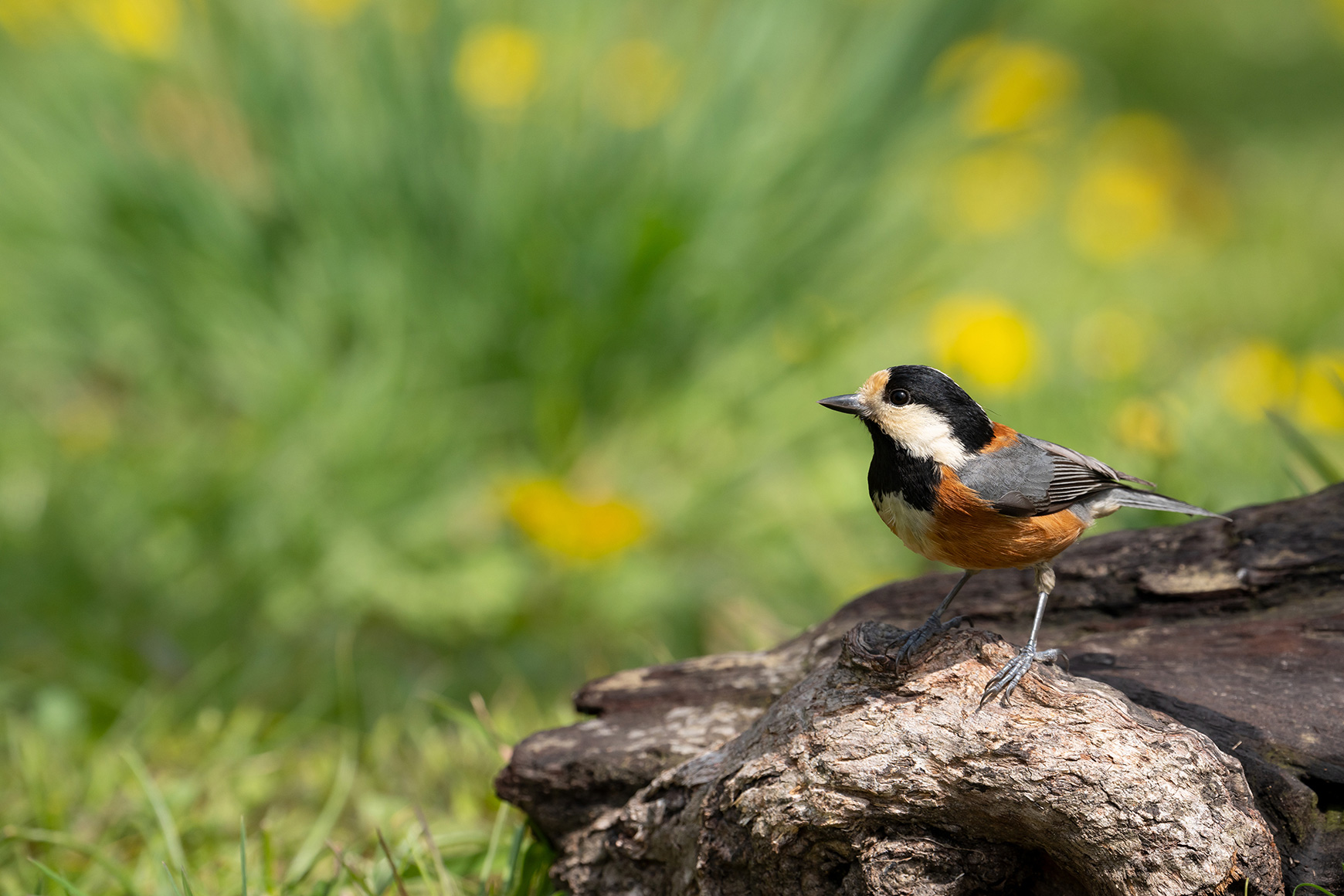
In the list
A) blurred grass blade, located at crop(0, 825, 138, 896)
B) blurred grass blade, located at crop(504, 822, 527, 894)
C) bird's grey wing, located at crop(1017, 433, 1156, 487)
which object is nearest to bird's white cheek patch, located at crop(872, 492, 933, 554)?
bird's grey wing, located at crop(1017, 433, 1156, 487)

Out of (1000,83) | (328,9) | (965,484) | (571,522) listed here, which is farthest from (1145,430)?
(328,9)

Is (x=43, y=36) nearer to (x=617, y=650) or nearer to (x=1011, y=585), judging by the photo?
(x=617, y=650)

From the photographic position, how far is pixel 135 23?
4.88 metres

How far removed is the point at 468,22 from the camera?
4961 mm

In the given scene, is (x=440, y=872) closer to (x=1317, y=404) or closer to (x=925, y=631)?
(x=925, y=631)

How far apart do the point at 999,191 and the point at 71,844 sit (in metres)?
6.18

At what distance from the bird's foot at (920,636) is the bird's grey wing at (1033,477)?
29 cm

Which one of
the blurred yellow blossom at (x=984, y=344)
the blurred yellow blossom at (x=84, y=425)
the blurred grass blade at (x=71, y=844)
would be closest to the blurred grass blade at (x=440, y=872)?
the blurred grass blade at (x=71, y=844)

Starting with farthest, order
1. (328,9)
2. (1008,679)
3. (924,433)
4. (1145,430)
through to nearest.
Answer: (328,9)
(1145,430)
(924,433)
(1008,679)

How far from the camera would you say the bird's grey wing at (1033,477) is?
2168 millimetres

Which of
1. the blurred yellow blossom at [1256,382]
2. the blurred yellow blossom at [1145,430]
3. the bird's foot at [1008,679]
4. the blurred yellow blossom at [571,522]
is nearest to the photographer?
the bird's foot at [1008,679]

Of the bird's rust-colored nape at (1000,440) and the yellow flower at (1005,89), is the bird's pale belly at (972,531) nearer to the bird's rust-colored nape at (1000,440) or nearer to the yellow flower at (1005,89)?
the bird's rust-colored nape at (1000,440)

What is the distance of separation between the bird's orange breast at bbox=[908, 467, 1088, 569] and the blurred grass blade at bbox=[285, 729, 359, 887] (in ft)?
5.50

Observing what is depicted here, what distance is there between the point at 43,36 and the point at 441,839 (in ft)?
14.4
